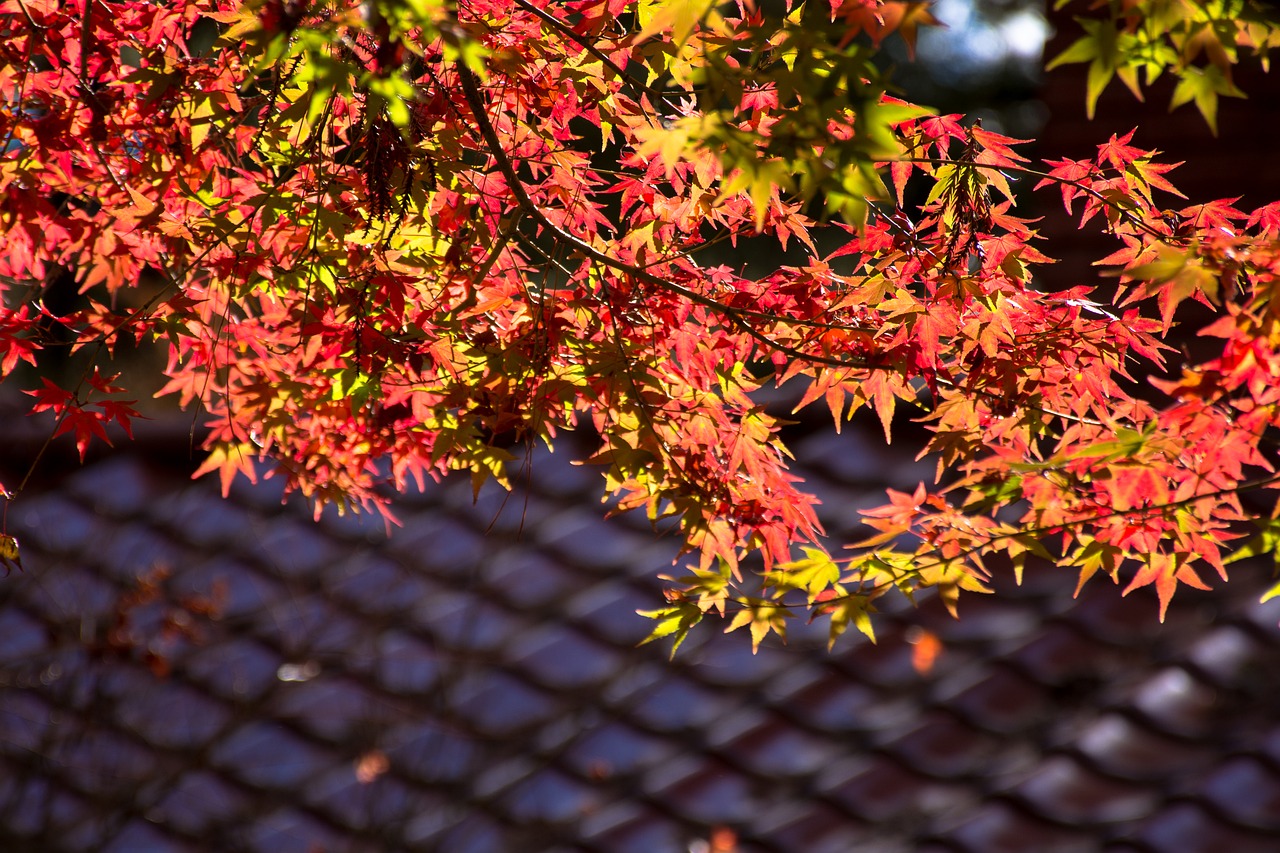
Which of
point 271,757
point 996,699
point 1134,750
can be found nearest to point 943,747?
point 996,699

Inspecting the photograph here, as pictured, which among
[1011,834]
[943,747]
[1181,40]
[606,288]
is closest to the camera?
[1181,40]

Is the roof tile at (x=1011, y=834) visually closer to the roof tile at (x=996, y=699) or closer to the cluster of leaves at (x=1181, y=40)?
the roof tile at (x=996, y=699)

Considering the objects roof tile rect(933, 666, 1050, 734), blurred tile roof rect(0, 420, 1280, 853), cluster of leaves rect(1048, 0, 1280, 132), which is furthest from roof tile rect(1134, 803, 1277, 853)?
cluster of leaves rect(1048, 0, 1280, 132)

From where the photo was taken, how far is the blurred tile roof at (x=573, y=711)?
2.97 metres

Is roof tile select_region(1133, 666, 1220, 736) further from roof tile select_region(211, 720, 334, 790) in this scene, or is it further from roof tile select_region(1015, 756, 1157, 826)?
roof tile select_region(211, 720, 334, 790)

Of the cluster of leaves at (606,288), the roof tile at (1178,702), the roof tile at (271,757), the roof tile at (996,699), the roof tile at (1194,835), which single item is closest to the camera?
the cluster of leaves at (606,288)

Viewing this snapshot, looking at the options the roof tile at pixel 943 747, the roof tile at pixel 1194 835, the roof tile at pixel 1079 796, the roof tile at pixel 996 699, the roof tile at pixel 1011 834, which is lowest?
the roof tile at pixel 1011 834

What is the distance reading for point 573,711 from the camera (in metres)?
3.28

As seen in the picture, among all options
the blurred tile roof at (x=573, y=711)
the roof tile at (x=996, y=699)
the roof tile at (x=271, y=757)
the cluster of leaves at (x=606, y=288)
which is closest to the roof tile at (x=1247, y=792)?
the blurred tile roof at (x=573, y=711)

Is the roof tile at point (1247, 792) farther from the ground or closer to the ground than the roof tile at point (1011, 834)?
farther from the ground

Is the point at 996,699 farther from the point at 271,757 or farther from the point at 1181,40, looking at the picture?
the point at 1181,40

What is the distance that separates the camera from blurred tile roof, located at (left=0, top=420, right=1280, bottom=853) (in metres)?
2.97

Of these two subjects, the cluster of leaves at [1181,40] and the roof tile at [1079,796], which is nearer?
the cluster of leaves at [1181,40]

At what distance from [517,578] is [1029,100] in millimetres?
5982
